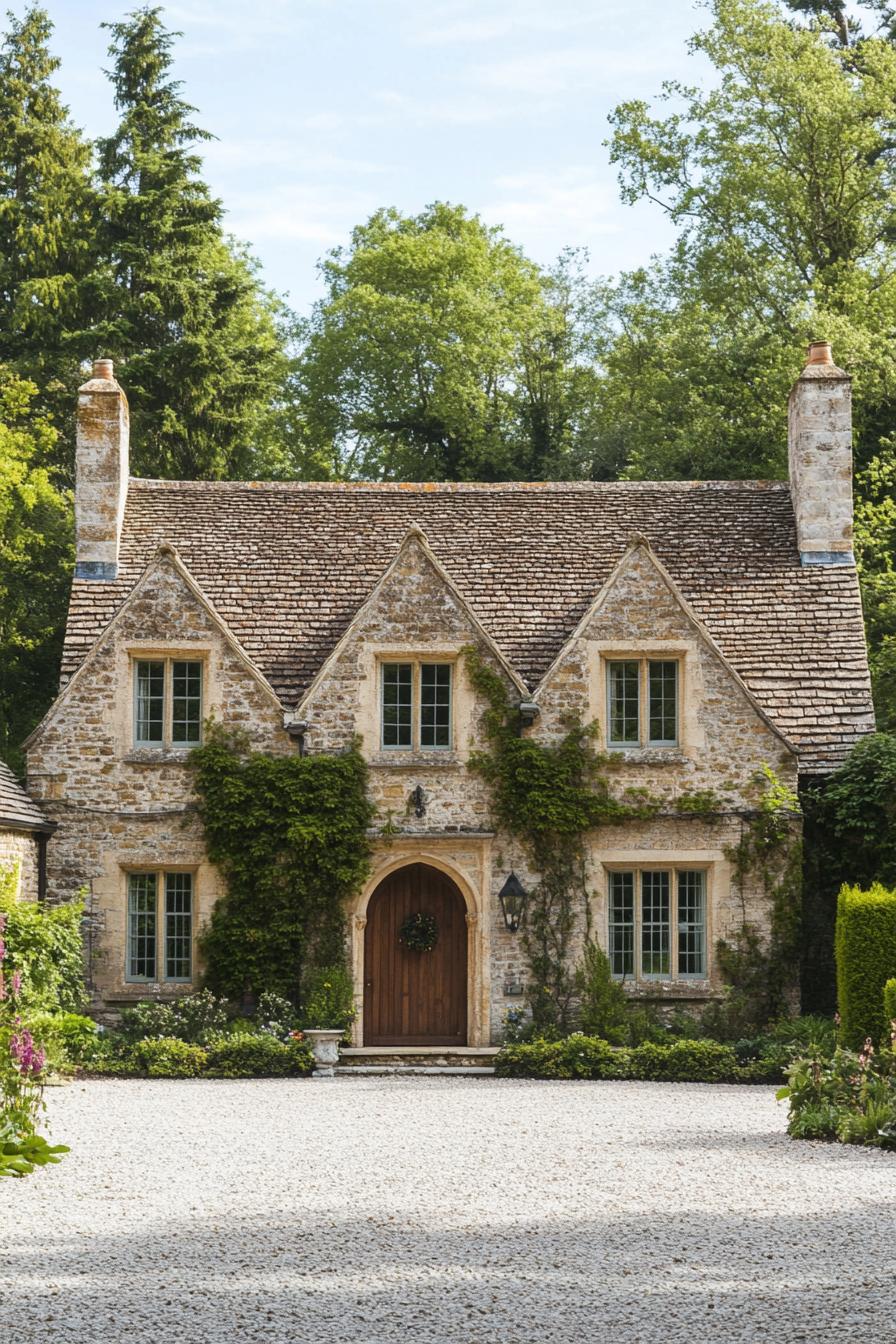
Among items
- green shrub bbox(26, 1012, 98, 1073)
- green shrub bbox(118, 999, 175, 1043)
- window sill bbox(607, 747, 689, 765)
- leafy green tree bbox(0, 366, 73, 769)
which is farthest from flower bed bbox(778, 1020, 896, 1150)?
leafy green tree bbox(0, 366, 73, 769)

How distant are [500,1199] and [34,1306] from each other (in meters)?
3.98

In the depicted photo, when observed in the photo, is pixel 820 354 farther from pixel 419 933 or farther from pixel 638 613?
pixel 419 933

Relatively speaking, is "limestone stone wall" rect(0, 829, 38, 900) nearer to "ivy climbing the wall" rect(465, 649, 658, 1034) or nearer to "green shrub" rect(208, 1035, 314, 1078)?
"green shrub" rect(208, 1035, 314, 1078)

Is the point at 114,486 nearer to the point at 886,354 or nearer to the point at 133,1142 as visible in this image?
the point at 133,1142

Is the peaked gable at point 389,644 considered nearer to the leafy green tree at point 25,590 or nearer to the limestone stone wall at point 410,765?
the limestone stone wall at point 410,765

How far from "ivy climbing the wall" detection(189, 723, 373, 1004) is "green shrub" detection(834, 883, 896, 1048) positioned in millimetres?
6545

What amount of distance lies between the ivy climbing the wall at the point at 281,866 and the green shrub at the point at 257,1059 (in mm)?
1510

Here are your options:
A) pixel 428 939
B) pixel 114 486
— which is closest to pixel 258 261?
pixel 114 486

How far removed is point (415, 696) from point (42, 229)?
899 inches

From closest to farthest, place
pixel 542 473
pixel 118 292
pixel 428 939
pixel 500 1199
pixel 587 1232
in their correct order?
pixel 587 1232 → pixel 500 1199 → pixel 428 939 → pixel 118 292 → pixel 542 473

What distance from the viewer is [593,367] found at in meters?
48.6

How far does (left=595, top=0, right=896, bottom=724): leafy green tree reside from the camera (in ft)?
114

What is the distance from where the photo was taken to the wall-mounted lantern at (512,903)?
71.8 ft

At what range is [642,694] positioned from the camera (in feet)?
74.5
